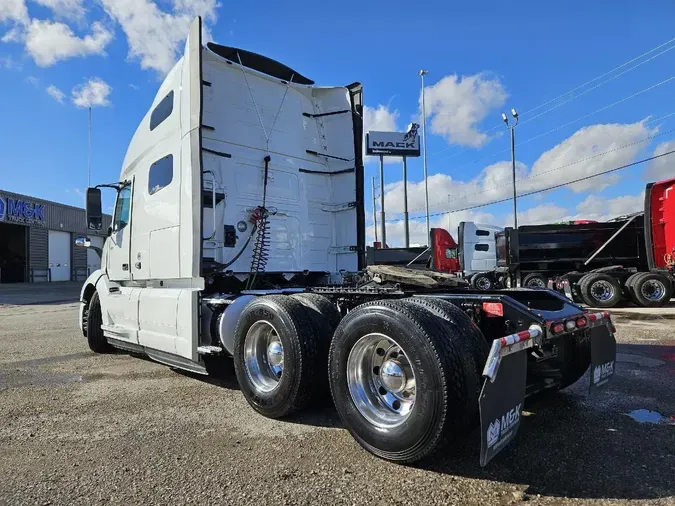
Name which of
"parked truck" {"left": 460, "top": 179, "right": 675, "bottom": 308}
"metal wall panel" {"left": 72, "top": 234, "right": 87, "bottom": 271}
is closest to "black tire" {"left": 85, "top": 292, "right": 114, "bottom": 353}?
"parked truck" {"left": 460, "top": 179, "right": 675, "bottom": 308}

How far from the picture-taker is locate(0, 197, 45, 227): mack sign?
32188 mm

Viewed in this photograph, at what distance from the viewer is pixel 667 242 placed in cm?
1279

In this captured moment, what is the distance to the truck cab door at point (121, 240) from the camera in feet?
21.5

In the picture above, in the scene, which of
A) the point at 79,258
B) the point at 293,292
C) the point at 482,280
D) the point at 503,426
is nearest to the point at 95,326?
the point at 293,292

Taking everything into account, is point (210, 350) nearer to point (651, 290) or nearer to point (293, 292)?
point (293, 292)

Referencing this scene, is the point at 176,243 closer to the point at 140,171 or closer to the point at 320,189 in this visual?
the point at 140,171

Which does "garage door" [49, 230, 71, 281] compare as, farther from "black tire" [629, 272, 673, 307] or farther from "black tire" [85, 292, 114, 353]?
"black tire" [629, 272, 673, 307]

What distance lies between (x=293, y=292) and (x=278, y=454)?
182 cm

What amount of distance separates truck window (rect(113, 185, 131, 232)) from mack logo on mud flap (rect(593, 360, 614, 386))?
227 inches

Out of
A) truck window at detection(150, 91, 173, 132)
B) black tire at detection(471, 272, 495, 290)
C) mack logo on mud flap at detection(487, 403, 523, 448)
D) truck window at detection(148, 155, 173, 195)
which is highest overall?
truck window at detection(150, 91, 173, 132)

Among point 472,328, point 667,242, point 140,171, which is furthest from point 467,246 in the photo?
point 472,328

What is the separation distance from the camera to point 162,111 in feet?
19.2

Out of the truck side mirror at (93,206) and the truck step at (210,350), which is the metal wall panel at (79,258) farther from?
the truck step at (210,350)

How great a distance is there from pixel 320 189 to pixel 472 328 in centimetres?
391
